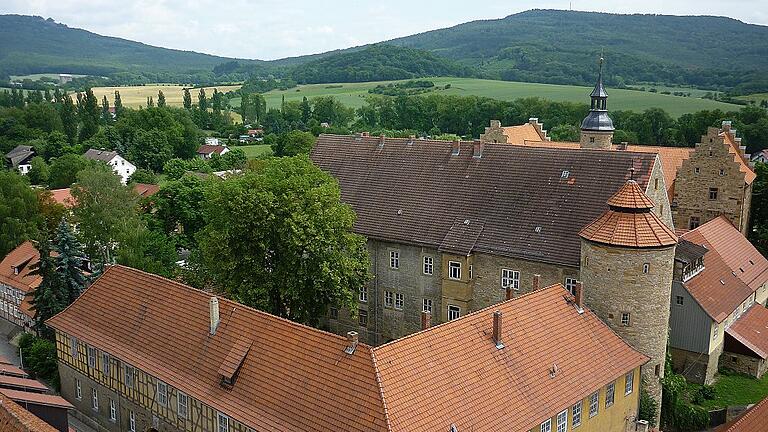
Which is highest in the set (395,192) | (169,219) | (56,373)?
(395,192)

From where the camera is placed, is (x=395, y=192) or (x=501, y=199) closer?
(x=501, y=199)

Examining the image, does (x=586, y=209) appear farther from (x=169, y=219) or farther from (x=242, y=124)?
(x=242, y=124)

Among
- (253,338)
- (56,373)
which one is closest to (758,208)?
(253,338)

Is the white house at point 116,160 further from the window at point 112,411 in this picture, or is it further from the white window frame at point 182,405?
the white window frame at point 182,405

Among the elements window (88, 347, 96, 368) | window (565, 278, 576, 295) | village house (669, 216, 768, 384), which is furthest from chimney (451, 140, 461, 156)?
window (88, 347, 96, 368)

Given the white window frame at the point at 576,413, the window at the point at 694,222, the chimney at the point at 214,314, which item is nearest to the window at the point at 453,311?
the white window frame at the point at 576,413

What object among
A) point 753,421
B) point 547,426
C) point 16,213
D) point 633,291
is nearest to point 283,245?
point 547,426

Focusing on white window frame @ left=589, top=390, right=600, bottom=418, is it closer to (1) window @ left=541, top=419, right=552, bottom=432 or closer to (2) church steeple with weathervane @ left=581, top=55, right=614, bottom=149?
(1) window @ left=541, top=419, right=552, bottom=432
